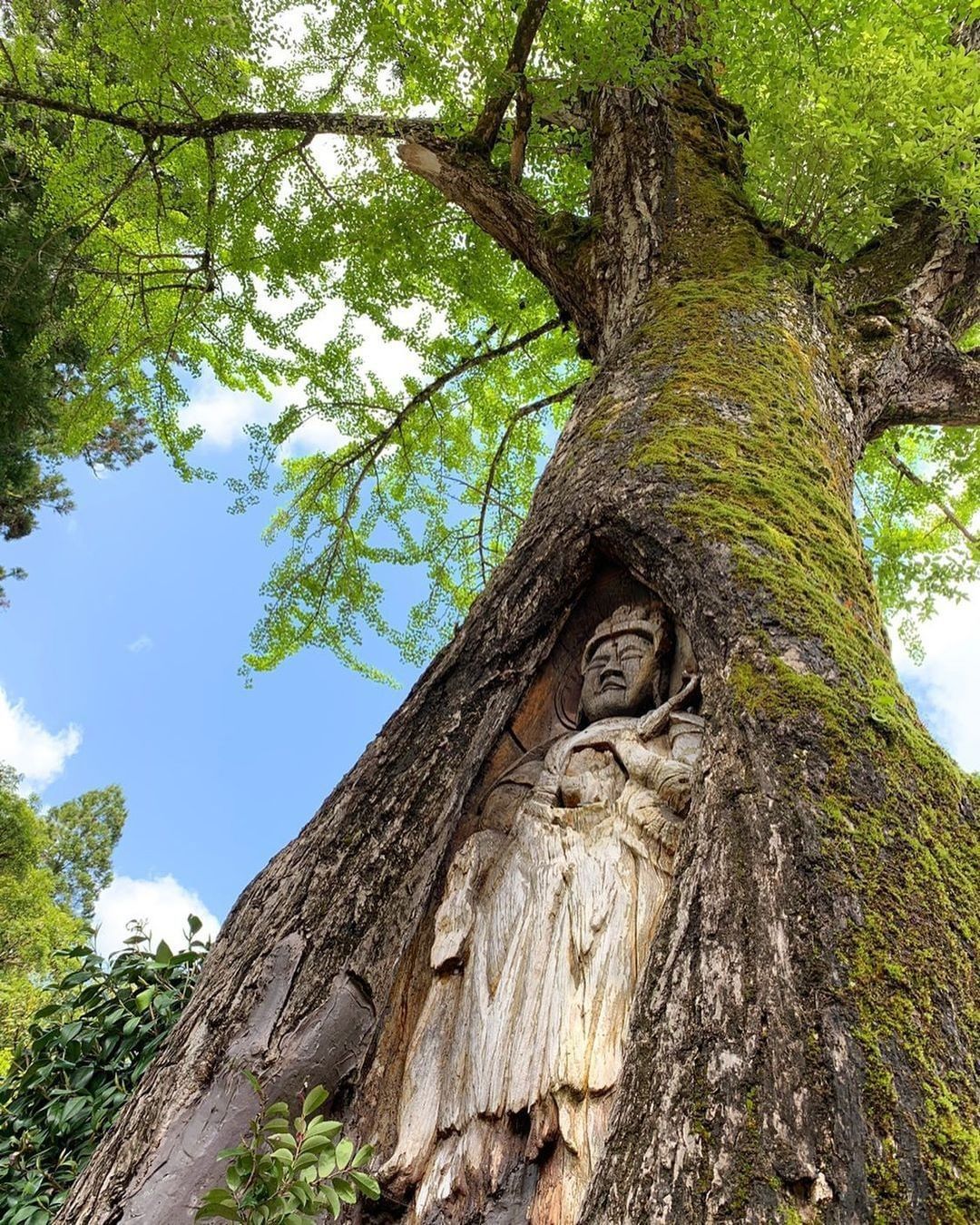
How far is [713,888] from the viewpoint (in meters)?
1.40

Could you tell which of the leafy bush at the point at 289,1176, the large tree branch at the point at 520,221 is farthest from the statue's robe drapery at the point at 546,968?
the large tree branch at the point at 520,221

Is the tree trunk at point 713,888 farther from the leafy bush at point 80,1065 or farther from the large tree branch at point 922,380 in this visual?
the leafy bush at point 80,1065

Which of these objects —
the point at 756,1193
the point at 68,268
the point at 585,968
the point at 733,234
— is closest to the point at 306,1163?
the point at 585,968

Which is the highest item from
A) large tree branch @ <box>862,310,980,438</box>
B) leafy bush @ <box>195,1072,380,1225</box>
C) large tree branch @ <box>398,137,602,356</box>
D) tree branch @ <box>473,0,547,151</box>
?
tree branch @ <box>473,0,547,151</box>

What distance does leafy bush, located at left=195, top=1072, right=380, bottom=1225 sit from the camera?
52.4 inches

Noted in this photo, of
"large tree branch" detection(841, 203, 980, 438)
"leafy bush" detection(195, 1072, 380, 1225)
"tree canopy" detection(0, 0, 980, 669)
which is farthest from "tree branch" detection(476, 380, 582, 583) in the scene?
"leafy bush" detection(195, 1072, 380, 1225)

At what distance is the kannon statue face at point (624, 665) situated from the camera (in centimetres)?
231

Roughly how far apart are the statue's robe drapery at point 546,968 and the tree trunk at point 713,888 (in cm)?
7

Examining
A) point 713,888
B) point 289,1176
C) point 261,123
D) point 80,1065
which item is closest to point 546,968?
point 713,888

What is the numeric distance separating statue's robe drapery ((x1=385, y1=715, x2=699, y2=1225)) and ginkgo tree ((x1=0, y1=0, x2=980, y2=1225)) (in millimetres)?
96

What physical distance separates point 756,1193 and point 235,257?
5.92m

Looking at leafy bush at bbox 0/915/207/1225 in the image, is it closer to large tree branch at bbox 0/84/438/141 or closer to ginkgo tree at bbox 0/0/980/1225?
ginkgo tree at bbox 0/0/980/1225

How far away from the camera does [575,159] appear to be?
5.73 m

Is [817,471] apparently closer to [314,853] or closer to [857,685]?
[857,685]
